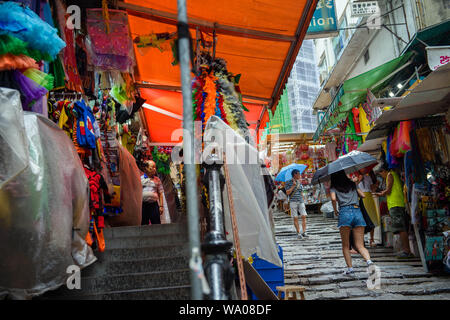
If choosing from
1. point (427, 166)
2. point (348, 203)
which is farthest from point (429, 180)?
point (348, 203)

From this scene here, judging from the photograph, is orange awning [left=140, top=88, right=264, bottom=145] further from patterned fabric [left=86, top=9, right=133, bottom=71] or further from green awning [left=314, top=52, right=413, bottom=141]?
green awning [left=314, top=52, right=413, bottom=141]

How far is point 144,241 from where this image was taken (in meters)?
4.16

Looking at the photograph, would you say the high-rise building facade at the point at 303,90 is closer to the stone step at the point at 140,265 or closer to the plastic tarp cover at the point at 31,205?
the stone step at the point at 140,265

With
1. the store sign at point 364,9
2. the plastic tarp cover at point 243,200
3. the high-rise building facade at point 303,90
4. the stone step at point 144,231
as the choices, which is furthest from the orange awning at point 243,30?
the high-rise building facade at point 303,90

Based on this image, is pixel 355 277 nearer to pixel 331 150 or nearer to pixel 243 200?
pixel 243 200

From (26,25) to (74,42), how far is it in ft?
7.46

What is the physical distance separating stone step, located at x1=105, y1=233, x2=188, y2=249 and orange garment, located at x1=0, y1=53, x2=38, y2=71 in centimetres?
219

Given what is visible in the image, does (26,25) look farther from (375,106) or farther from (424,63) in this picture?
(424,63)

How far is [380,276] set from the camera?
19.4 feet

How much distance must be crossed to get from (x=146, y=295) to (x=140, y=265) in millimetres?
530

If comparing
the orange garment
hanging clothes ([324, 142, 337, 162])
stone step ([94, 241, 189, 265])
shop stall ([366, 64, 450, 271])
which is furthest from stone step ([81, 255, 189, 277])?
hanging clothes ([324, 142, 337, 162])

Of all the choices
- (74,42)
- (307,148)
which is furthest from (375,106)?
(307,148)

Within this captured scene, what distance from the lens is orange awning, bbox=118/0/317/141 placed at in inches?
191
